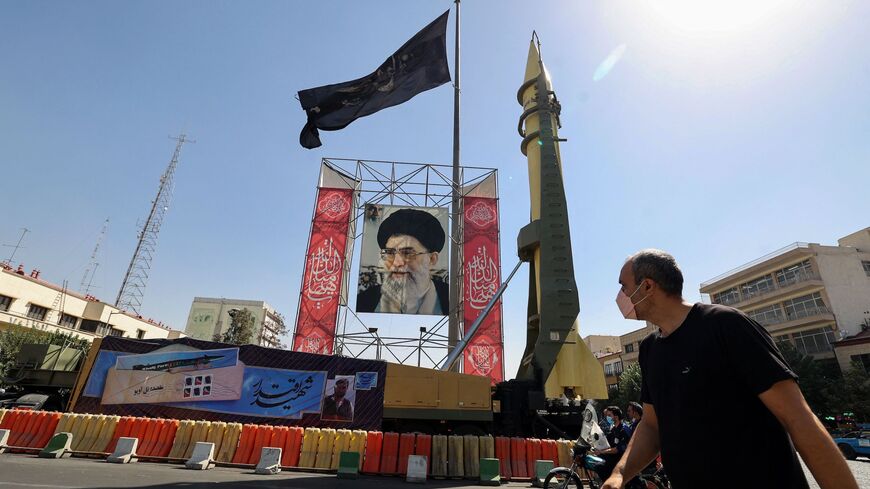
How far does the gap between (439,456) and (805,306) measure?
31930 mm

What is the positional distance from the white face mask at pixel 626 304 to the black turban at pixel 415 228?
18.0 meters

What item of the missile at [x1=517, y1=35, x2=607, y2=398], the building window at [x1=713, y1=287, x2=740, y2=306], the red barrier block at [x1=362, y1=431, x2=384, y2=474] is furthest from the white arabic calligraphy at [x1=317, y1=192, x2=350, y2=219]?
the building window at [x1=713, y1=287, x2=740, y2=306]

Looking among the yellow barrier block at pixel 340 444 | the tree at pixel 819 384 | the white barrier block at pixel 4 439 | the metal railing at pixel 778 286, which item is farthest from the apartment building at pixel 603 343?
the white barrier block at pixel 4 439

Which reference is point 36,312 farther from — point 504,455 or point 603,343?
point 603,343

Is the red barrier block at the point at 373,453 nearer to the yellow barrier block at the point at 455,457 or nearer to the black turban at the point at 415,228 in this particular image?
the yellow barrier block at the point at 455,457

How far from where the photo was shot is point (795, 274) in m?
29.3

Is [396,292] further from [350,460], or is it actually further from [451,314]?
[350,460]

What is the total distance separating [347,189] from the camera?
21.4 metres

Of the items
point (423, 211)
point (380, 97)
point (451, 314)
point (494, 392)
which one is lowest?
point (494, 392)

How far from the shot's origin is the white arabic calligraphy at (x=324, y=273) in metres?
19.0

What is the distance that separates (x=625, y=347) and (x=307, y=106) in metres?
42.4

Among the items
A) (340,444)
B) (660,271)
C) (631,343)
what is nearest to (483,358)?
(340,444)

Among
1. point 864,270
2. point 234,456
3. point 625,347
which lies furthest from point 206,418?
point 625,347

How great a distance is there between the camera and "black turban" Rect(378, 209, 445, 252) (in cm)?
2025
